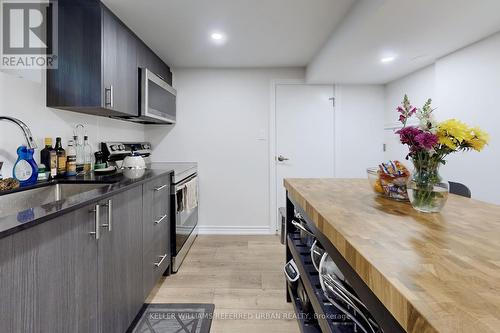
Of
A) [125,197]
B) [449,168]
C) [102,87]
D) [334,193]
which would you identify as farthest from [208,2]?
[449,168]

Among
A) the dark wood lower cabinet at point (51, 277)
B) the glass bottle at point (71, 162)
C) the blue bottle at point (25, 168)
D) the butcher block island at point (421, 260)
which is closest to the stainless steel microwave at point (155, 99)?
the glass bottle at point (71, 162)

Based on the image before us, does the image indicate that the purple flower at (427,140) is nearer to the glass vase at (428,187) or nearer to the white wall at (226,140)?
the glass vase at (428,187)

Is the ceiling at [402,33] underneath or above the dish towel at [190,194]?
above

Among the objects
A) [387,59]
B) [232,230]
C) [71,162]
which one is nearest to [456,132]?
[387,59]

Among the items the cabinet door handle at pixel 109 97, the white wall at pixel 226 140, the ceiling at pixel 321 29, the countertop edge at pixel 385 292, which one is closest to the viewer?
the countertop edge at pixel 385 292

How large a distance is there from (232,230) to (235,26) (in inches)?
93.3

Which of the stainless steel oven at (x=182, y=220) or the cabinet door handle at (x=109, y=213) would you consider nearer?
the cabinet door handle at (x=109, y=213)

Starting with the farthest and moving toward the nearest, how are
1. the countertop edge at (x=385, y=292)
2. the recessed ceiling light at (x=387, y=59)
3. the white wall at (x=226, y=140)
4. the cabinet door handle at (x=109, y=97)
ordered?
the white wall at (x=226, y=140)
the recessed ceiling light at (x=387, y=59)
the cabinet door handle at (x=109, y=97)
the countertop edge at (x=385, y=292)

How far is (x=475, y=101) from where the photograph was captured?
2.11 m

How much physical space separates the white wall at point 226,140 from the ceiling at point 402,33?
0.91 m

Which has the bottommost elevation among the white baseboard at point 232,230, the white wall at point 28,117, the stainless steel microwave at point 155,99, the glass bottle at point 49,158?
the white baseboard at point 232,230

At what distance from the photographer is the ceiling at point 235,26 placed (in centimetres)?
186

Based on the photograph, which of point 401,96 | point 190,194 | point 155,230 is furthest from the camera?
point 401,96

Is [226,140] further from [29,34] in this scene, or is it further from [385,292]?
[385,292]
